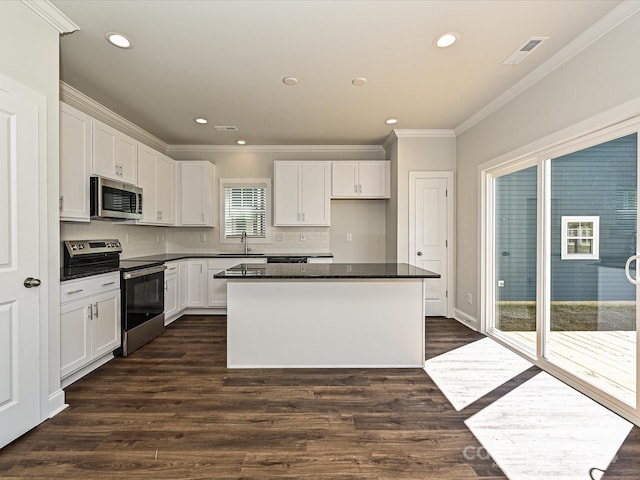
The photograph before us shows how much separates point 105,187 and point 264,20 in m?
2.25

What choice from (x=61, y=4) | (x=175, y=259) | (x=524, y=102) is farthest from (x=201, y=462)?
(x=524, y=102)

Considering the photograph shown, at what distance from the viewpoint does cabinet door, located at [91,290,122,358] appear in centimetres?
297

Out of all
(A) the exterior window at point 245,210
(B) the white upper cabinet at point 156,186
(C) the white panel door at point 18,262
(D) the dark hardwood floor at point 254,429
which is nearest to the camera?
(D) the dark hardwood floor at point 254,429

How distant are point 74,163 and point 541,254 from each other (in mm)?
4277

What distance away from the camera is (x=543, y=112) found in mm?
2986

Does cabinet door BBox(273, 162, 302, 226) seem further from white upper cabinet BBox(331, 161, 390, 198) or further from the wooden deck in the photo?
the wooden deck

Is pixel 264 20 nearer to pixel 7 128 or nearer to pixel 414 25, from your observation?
pixel 414 25

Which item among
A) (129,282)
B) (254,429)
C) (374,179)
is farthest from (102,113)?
(254,429)

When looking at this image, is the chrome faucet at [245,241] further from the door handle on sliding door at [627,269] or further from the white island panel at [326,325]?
the door handle on sliding door at [627,269]

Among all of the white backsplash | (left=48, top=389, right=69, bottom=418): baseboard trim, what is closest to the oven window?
(left=48, top=389, right=69, bottom=418): baseboard trim

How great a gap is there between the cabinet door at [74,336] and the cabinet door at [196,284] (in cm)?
209

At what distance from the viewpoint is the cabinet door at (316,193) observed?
5.26 meters

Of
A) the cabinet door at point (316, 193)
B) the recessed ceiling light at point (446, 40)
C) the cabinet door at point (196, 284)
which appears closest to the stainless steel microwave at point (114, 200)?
the cabinet door at point (196, 284)

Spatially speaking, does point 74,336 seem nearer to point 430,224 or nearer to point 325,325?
point 325,325
